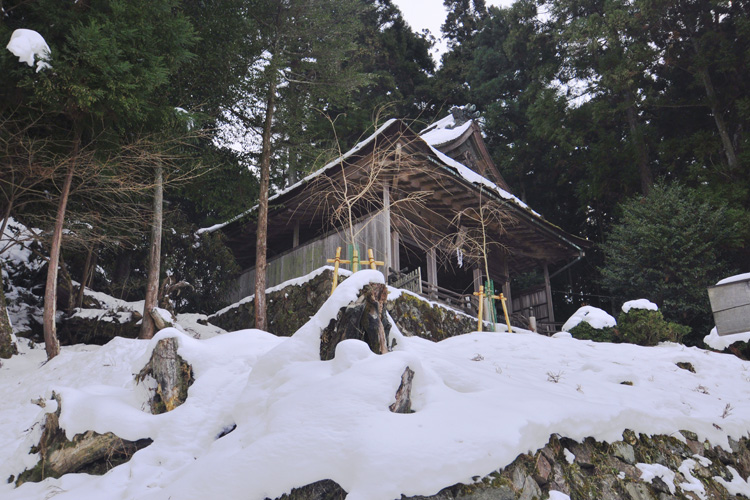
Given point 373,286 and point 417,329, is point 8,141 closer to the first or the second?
point 373,286

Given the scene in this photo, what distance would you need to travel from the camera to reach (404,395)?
13.9ft

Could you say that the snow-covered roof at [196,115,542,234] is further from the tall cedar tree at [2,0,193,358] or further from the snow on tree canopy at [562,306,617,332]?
the tall cedar tree at [2,0,193,358]

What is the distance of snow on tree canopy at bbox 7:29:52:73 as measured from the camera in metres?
7.12

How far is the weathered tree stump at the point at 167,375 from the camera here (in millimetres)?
5273

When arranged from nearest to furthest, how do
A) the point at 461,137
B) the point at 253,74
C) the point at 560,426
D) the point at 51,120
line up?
the point at 560,426
the point at 51,120
the point at 253,74
the point at 461,137

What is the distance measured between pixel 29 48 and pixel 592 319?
11366 mm

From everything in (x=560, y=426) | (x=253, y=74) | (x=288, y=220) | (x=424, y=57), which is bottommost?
(x=560, y=426)

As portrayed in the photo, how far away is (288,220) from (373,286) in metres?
7.33

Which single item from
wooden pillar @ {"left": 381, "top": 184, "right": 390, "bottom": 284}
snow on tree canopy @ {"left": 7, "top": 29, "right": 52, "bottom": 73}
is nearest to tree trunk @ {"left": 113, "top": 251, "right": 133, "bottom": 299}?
snow on tree canopy @ {"left": 7, "top": 29, "right": 52, "bottom": 73}

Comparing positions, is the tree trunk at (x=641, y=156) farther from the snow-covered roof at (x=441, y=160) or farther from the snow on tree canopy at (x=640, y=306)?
the snow on tree canopy at (x=640, y=306)

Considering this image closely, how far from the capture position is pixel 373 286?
5.41 m

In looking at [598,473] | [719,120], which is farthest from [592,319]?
[719,120]

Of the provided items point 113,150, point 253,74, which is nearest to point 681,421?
point 113,150

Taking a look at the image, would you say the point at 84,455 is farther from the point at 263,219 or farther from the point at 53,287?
the point at 263,219
